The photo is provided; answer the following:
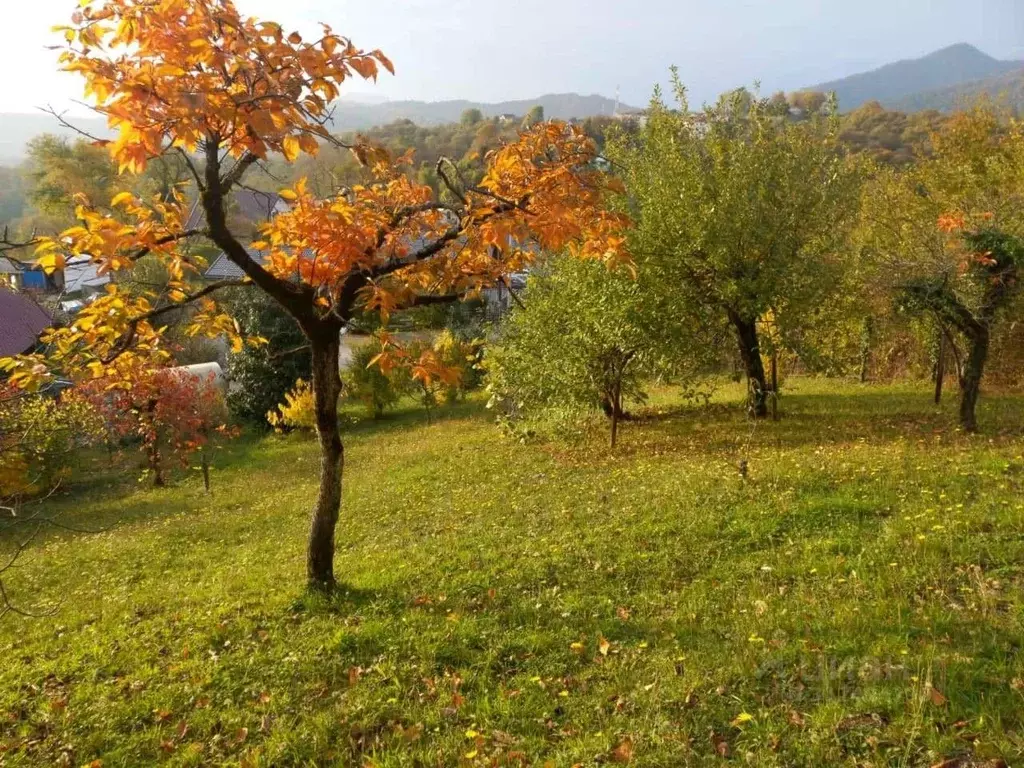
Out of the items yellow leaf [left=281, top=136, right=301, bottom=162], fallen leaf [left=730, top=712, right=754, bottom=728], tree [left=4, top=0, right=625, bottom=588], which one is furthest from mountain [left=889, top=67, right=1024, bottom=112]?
yellow leaf [left=281, top=136, right=301, bottom=162]

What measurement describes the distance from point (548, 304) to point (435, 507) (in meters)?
6.06

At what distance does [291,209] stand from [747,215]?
34.1 feet

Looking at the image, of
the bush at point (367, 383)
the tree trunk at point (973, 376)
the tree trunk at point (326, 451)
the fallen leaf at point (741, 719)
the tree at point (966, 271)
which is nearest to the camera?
the fallen leaf at point (741, 719)

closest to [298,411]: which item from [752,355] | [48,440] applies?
[48,440]

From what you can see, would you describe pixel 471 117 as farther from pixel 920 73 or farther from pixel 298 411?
pixel 920 73

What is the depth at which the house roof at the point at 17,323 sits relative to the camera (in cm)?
2438

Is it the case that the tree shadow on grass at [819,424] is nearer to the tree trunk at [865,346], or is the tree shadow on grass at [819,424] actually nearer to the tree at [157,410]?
the tree trunk at [865,346]

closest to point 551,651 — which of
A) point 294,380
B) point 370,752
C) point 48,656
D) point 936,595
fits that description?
point 370,752

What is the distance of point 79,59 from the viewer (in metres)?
3.66

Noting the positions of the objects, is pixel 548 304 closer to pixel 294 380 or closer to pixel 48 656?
pixel 48 656

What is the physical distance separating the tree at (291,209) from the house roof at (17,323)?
2312 cm

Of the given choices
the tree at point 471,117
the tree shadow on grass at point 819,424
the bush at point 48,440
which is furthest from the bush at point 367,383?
the tree at point 471,117

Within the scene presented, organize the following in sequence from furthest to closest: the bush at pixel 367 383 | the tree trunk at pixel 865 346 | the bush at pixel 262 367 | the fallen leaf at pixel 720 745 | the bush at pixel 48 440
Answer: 1. the bush at pixel 262 367
2. the bush at pixel 367 383
3. the tree trunk at pixel 865 346
4. the bush at pixel 48 440
5. the fallen leaf at pixel 720 745

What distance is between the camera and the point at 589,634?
5.01m
